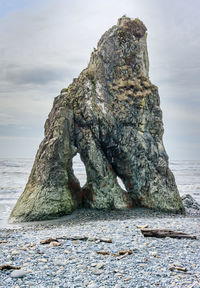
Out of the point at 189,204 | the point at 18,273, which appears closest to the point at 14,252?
the point at 18,273

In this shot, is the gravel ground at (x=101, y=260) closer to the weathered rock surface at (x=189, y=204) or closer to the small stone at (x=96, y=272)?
the small stone at (x=96, y=272)

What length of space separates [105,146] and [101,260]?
833cm

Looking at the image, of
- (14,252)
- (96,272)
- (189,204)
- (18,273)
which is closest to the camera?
(18,273)

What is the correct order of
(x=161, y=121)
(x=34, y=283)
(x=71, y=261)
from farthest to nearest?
(x=161, y=121), (x=71, y=261), (x=34, y=283)

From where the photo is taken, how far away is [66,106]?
15547mm

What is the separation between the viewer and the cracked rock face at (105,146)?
1454 cm

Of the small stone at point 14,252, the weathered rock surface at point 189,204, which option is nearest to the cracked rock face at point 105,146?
the weathered rock surface at point 189,204

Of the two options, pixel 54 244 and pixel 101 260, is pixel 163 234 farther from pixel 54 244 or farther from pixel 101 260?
pixel 54 244

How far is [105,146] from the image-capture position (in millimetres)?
15672

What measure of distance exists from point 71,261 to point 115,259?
1003 millimetres

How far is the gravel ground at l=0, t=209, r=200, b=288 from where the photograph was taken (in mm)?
6586

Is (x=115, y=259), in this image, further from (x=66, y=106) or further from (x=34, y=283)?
(x=66, y=106)

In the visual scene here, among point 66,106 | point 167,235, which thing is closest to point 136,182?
point 66,106

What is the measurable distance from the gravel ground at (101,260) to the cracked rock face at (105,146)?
396 cm
